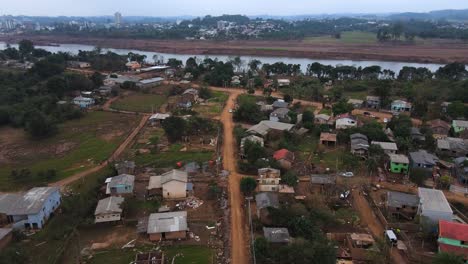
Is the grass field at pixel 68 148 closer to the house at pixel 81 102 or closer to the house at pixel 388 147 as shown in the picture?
the house at pixel 81 102

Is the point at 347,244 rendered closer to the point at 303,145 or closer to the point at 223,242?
the point at 223,242

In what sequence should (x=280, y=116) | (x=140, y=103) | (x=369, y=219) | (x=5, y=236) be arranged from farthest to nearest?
(x=140, y=103) < (x=280, y=116) < (x=369, y=219) < (x=5, y=236)

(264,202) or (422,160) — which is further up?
(422,160)

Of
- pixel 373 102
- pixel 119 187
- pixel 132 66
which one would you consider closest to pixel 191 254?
pixel 119 187

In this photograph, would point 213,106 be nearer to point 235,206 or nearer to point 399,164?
point 235,206

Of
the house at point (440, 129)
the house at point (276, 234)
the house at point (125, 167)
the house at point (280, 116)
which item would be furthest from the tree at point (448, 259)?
the house at point (280, 116)

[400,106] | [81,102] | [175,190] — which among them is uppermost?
[81,102]
